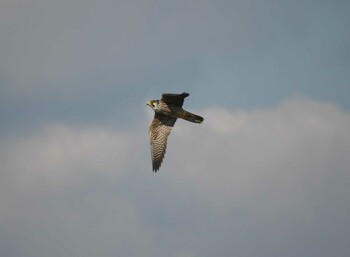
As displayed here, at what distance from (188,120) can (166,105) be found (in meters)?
1.72

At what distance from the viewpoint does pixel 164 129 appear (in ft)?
124

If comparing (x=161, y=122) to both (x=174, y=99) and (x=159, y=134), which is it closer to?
(x=159, y=134)

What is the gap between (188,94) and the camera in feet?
110

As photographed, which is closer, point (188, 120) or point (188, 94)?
point (188, 94)

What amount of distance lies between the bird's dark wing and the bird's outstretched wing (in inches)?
92.5

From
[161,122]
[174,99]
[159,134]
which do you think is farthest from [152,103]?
[159,134]

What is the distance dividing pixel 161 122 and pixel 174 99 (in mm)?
3319

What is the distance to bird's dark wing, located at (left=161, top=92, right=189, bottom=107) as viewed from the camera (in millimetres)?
34250

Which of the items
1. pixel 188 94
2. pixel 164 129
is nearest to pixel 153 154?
pixel 164 129

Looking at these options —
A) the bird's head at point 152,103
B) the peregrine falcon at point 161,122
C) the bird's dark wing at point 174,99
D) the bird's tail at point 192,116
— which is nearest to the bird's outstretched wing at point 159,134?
the peregrine falcon at point 161,122

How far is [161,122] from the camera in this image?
37875mm

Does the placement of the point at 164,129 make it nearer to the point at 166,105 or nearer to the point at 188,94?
the point at 166,105

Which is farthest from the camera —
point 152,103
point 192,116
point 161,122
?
point 161,122

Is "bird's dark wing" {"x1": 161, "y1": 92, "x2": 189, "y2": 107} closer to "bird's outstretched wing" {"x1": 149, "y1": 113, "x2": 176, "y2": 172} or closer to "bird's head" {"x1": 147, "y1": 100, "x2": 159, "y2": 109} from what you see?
"bird's head" {"x1": 147, "y1": 100, "x2": 159, "y2": 109}
